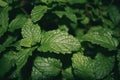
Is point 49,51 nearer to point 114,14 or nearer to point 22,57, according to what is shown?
point 22,57


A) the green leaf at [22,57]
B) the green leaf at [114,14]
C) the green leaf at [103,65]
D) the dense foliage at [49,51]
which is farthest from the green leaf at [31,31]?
the green leaf at [114,14]

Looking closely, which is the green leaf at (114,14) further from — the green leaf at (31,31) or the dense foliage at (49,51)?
the green leaf at (31,31)

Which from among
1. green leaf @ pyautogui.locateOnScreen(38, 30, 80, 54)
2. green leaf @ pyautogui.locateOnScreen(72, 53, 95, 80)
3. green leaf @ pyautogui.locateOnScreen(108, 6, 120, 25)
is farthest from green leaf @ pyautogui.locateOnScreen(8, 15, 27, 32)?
green leaf @ pyautogui.locateOnScreen(108, 6, 120, 25)

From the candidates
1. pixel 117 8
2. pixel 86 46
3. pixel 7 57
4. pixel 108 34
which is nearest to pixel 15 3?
pixel 7 57

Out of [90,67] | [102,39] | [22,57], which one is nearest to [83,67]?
[90,67]

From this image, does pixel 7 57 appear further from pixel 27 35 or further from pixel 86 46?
pixel 86 46

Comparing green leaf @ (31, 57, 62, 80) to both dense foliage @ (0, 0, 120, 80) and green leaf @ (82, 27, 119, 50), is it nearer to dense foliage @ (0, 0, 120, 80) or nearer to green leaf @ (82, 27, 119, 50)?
dense foliage @ (0, 0, 120, 80)

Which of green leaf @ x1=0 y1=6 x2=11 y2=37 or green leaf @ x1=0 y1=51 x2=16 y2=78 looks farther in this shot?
green leaf @ x1=0 y1=6 x2=11 y2=37
